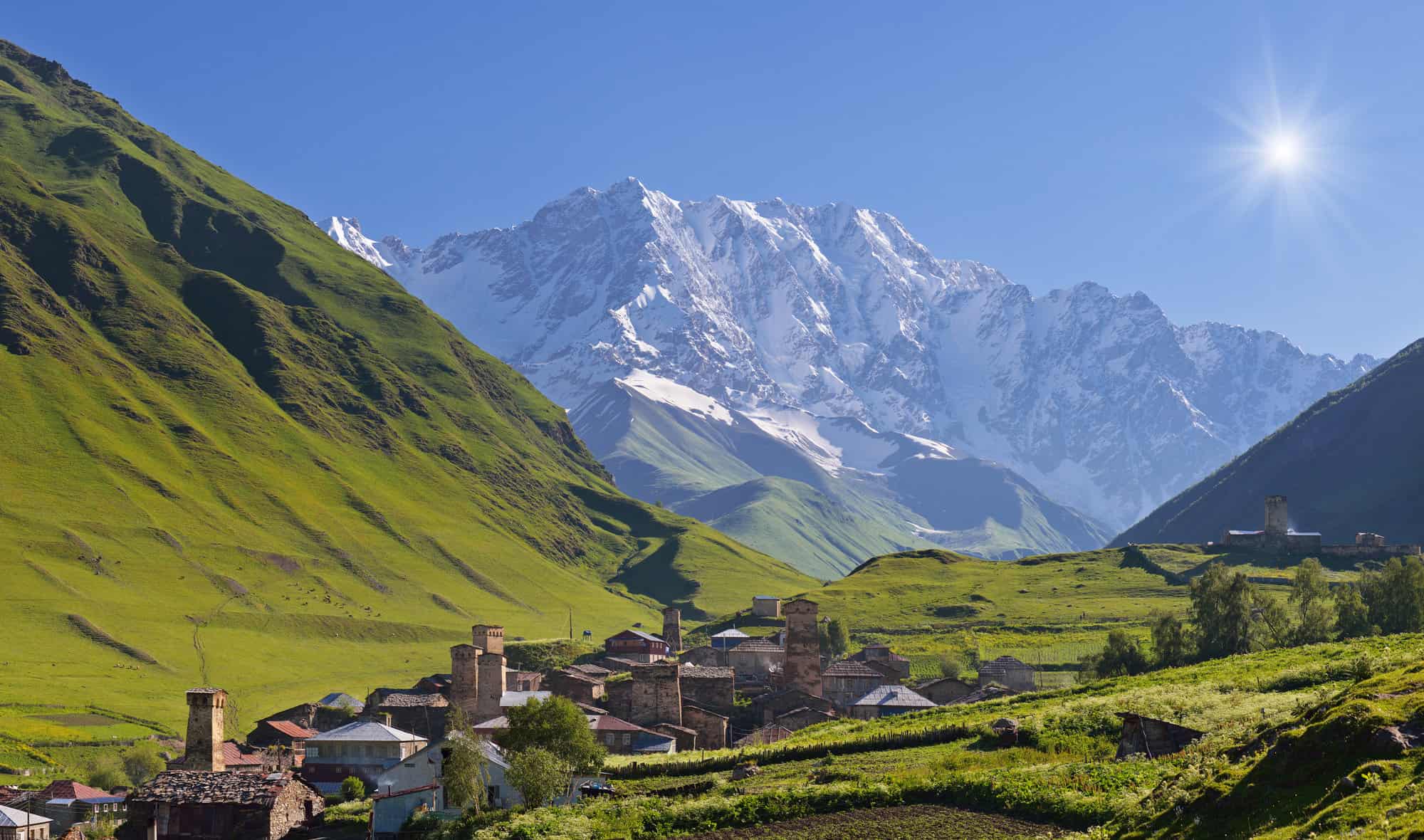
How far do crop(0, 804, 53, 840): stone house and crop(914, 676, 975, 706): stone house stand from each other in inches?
2882

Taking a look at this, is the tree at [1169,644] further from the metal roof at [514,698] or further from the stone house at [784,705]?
the metal roof at [514,698]

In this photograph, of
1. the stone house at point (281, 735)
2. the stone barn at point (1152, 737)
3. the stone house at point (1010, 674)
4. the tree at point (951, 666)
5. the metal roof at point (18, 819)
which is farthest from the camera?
the tree at point (951, 666)

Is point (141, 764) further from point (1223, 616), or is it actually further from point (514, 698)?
point (1223, 616)

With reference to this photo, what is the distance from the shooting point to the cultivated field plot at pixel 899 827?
55.2 meters

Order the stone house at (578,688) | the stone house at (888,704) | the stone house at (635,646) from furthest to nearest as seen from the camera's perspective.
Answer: the stone house at (635,646), the stone house at (578,688), the stone house at (888,704)

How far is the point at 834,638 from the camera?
18775 centimetres

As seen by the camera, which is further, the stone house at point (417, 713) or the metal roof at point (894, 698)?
the stone house at point (417, 713)

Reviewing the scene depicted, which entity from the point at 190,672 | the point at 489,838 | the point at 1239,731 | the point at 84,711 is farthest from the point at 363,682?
the point at 1239,731

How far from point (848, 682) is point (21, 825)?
73335 mm

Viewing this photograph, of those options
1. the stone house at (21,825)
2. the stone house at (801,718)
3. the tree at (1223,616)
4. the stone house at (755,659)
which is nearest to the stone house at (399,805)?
the stone house at (21,825)

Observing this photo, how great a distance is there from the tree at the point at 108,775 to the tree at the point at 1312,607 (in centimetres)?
10086

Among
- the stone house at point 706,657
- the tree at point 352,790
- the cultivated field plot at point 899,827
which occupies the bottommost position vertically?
the cultivated field plot at point 899,827

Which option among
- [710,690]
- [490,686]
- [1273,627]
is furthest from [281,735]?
[1273,627]

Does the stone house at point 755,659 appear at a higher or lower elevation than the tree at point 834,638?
lower
